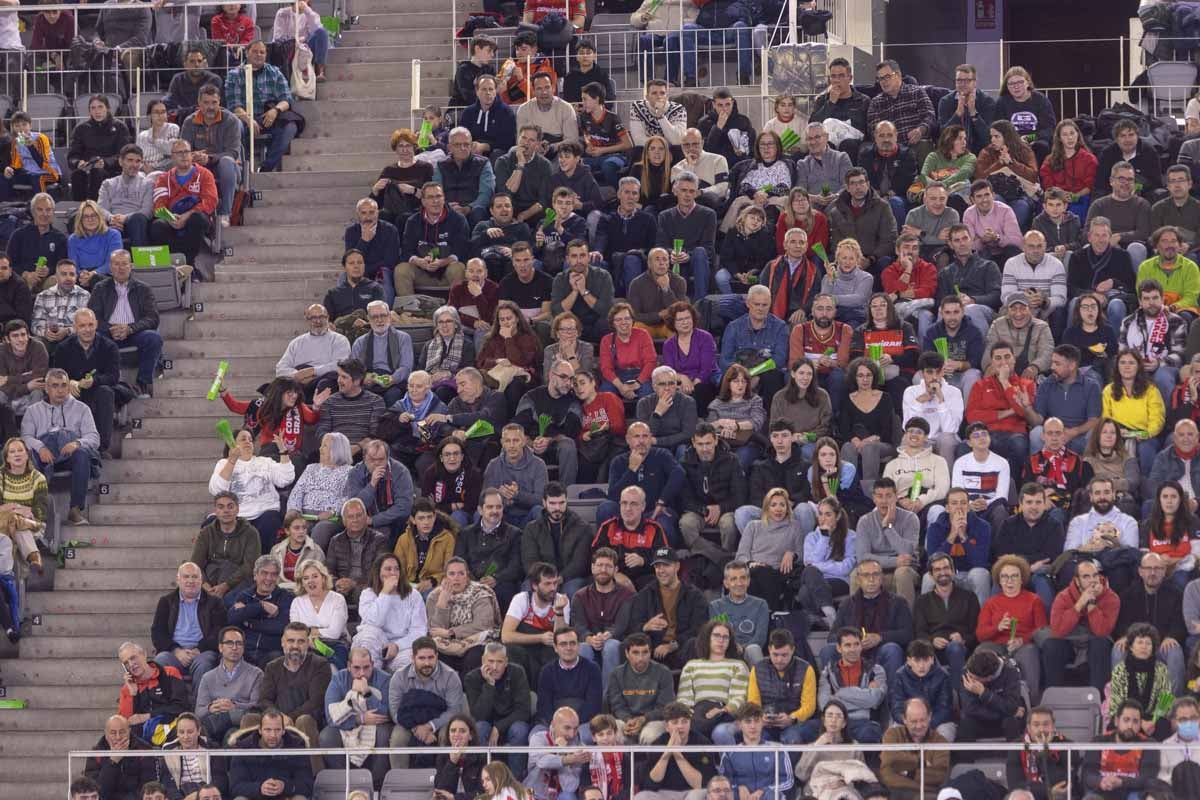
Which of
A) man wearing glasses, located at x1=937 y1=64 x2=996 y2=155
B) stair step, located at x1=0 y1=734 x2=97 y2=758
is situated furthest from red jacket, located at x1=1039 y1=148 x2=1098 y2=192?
stair step, located at x1=0 y1=734 x2=97 y2=758

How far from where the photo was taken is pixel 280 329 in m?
22.1

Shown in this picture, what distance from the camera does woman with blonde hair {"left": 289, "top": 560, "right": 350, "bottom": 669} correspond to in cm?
1834

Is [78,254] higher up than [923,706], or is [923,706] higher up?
[78,254]

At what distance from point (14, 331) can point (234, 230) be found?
10.2ft

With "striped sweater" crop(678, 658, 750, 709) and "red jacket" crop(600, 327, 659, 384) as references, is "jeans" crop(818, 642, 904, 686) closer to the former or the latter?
"striped sweater" crop(678, 658, 750, 709)

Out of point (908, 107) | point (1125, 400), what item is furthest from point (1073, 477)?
point (908, 107)

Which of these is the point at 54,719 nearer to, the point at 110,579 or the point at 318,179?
the point at 110,579

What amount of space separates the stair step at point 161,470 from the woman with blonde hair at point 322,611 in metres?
2.57

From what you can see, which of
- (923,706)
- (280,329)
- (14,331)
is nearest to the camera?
(923,706)

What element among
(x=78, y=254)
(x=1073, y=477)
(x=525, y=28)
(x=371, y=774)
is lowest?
(x=371, y=774)

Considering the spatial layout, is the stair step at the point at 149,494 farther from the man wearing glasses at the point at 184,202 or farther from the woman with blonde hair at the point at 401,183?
the woman with blonde hair at the point at 401,183

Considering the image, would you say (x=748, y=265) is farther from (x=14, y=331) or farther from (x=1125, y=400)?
(x=14, y=331)

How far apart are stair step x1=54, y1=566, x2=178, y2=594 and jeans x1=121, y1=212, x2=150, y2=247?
11.4ft

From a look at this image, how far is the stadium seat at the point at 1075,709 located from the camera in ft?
55.9
